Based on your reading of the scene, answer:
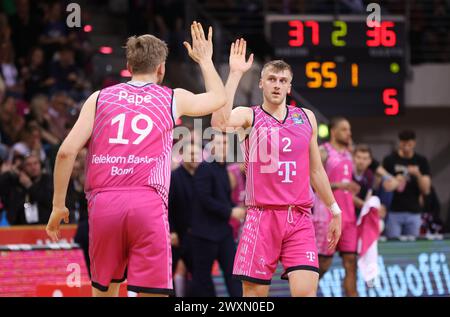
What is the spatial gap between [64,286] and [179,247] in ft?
5.51

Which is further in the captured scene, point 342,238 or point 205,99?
point 342,238

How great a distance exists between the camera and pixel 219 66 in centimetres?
1797

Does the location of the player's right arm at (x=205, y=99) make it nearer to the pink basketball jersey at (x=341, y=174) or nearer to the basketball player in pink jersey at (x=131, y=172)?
the basketball player in pink jersey at (x=131, y=172)

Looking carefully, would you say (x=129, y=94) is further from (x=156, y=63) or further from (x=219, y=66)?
(x=219, y=66)

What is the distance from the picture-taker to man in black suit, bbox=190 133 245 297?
43.0 feet

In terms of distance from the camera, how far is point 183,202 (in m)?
13.5

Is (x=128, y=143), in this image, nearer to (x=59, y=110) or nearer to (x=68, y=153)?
(x=68, y=153)

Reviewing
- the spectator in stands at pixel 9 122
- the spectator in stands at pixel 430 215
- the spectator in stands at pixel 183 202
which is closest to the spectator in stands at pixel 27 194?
the spectator in stands at pixel 183 202

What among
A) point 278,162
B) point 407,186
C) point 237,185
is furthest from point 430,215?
point 278,162

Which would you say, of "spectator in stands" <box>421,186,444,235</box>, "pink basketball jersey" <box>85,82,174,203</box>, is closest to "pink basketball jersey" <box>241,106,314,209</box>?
"pink basketball jersey" <box>85,82,174,203</box>

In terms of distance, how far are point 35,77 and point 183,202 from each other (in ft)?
17.4

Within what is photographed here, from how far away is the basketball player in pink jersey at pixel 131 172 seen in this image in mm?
7773

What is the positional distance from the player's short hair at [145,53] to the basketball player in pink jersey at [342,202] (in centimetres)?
567
